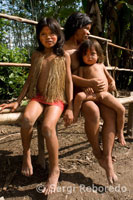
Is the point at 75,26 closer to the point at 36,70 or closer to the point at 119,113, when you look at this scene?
the point at 36,70

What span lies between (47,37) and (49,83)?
14.2 inches

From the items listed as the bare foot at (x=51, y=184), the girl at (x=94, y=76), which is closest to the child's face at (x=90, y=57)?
the girl at (x=94, y=76)

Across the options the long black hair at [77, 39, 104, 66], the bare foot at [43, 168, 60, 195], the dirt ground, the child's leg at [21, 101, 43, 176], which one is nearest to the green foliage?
the dirt ground

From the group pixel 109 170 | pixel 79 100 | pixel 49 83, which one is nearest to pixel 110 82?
pixel 79 100

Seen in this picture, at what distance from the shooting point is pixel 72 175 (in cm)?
157

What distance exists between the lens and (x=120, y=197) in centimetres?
130

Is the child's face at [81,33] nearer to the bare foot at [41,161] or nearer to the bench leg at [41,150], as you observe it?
the bench leg at [41,150]

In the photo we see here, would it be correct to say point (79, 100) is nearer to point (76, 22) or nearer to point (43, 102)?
point (43, 102)

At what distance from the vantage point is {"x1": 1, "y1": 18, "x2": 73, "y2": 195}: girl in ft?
4.14

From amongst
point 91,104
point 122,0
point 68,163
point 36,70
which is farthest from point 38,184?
point 122,0

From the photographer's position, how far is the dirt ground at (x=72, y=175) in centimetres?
133

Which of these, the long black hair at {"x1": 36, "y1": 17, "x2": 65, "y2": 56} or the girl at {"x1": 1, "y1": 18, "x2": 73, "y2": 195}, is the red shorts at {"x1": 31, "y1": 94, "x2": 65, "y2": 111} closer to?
the girl at {"x1": 1, "y1": 18, "x2": 73, "y2": 195}

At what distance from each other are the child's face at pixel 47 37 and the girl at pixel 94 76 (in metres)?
0.25

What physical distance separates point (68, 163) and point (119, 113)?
776mm
